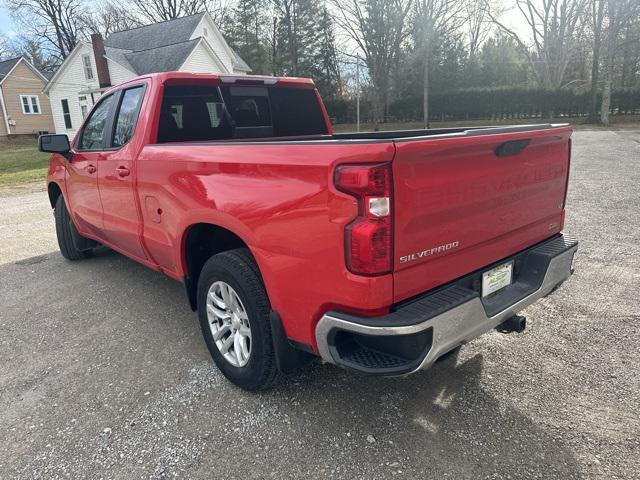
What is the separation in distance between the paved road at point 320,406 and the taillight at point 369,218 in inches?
42.1

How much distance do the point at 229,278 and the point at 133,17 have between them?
190ft

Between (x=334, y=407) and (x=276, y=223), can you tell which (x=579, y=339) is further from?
(x=276, y=223)

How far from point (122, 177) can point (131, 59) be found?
30.8 m

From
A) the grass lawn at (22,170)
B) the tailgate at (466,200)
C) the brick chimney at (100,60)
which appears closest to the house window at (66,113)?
the brick chimney at (100,60)

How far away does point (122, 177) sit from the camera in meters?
3.83

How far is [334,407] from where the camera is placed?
2.78 m

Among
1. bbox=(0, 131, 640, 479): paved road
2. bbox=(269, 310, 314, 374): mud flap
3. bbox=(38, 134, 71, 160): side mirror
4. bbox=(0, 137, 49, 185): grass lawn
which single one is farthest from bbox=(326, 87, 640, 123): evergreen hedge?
bbox=(269, 310, 314, 374): mud flap

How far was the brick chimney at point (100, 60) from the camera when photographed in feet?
97.4

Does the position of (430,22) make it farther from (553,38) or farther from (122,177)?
(122,177)

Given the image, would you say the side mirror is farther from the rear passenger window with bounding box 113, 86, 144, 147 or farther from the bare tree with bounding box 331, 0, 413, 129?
the bare tree with bounding box 331, 0, 413, 129

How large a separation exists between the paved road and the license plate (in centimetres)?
68

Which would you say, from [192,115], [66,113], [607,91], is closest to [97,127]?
[192,115]

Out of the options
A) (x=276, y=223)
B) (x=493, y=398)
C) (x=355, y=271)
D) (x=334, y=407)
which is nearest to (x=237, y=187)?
(x=276, y=223)

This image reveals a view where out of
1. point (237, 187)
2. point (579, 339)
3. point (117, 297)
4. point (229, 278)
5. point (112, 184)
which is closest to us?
point (237, 187)
